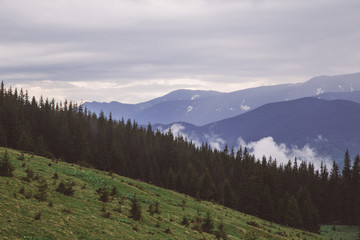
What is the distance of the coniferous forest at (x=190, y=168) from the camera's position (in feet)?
299

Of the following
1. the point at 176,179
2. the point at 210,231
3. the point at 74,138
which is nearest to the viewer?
the point at 210,231

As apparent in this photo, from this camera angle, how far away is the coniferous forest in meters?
91.0

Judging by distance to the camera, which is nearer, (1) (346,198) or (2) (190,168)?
(2) (190,168)

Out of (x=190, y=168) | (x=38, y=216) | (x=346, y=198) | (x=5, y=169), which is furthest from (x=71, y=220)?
(x=346, y=198)

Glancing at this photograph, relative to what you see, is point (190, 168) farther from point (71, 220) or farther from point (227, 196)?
point (71, 220)

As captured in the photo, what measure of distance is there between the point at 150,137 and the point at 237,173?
42.4m

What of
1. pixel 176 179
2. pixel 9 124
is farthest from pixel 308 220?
pixel 9 124

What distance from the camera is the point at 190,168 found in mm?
97500

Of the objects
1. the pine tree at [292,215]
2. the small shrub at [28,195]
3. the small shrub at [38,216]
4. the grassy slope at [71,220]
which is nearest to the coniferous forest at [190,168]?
the pine tree at [292,215]

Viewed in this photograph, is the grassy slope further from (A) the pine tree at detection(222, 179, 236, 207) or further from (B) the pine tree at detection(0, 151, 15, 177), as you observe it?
(A) the pine tree at detection(222, 179, 236, 207)

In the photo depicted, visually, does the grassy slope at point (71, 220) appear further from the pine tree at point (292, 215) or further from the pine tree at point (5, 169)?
the pine tree at point (292, 215)

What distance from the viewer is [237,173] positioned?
136 metres

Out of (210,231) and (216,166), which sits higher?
(210,231)

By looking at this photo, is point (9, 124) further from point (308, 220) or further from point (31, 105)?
point (308, 220)
